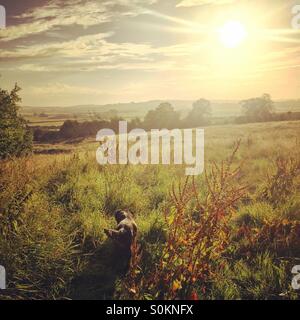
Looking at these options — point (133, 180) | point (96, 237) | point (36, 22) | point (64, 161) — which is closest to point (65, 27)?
point (36, 22)

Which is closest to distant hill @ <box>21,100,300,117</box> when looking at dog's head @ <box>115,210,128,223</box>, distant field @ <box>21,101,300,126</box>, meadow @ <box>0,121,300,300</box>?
distant field @ <box>21,101,300,126</box>

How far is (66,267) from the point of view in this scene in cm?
373

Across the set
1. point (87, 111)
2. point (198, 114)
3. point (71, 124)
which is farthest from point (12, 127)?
point (198, 114)

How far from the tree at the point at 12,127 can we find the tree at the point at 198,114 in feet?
7.23

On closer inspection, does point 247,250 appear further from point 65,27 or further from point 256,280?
point 65,27

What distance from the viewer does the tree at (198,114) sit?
530 centimetres

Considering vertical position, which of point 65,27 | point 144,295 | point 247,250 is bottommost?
point 144,295

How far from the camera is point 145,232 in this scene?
4.22 metres

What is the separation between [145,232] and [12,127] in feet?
7.25

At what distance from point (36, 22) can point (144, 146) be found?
6.79ft

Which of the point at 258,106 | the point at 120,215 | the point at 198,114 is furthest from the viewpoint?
the point at 258,106

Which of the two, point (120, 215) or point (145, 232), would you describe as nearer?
point (120, 215)

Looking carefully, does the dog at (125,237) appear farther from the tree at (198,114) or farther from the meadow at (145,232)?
the tree at (198,114)

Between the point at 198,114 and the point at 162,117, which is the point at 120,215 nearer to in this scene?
the point at 162,117
